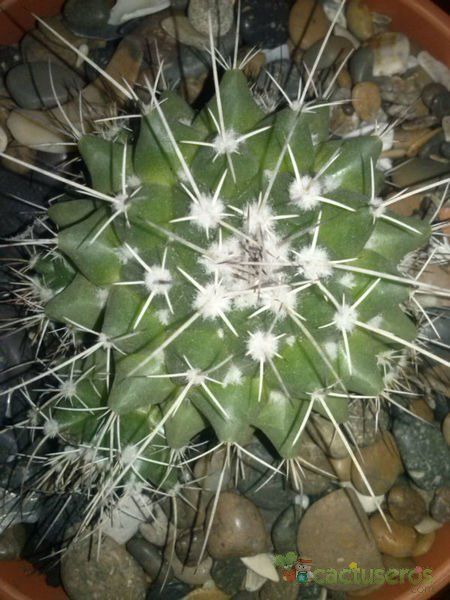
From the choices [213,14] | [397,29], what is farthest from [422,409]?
[213,14]

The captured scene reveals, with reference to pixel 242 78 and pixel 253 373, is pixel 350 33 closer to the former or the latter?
pixel 242 78

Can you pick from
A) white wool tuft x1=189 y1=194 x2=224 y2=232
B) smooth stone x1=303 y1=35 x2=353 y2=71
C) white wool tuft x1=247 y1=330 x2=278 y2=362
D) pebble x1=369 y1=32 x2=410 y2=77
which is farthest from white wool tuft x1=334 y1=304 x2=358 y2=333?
pebble x1=369 y1=32 x2=410 y2=77


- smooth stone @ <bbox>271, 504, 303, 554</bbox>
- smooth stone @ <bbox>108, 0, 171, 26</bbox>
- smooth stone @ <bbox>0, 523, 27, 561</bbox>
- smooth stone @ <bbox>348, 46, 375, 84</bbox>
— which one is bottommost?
smooth stone @ <bbox>0, 523, 27, 561</bbox>

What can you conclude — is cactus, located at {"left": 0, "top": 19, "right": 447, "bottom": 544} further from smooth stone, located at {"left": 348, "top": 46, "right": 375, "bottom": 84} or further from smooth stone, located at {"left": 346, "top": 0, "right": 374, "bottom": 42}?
smooth stone, located at {"left": 346, "top": 0, "right": 374, "bottom": 42}

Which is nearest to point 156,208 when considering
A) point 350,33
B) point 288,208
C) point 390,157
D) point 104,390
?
point 288,208

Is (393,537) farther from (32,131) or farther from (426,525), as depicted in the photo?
(32,131)

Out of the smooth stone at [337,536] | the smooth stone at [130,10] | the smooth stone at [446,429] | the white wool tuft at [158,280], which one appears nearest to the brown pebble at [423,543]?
the smooth stone at [337,536]
